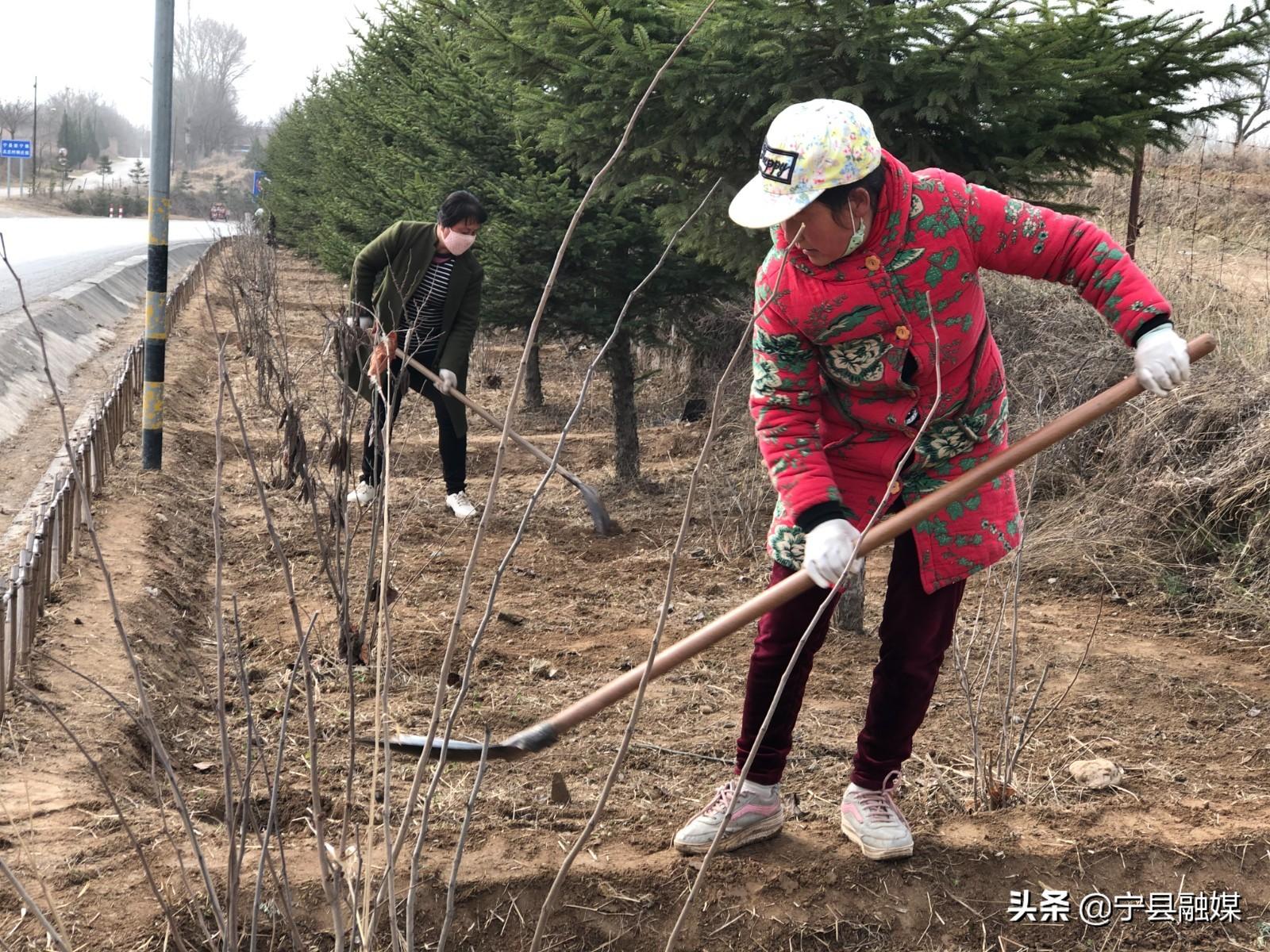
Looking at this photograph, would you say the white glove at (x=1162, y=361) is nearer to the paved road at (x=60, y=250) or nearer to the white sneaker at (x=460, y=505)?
the white sneaker at (x=460, y=505)

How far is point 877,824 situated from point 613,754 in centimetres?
98

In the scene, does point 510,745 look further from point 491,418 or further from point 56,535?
point 56,535

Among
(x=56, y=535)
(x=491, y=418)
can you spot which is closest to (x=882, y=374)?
(x=491, y=418)

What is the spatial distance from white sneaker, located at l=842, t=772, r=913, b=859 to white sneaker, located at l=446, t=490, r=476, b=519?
3727 millimetres

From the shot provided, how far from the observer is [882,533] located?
227cm

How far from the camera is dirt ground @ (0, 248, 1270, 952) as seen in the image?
262 cm

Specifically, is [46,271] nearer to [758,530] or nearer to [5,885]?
[758,530]

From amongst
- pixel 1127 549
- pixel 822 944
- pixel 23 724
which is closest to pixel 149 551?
pixel 23 724

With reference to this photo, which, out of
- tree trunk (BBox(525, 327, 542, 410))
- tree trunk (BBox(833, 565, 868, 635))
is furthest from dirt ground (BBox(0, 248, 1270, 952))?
tree trunk (BBox(525, 327, 542, 410))

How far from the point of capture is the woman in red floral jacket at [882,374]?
2.30 meters

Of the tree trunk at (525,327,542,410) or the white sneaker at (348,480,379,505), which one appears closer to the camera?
the white sneaker at (348,480,379,505)

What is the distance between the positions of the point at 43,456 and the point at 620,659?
4.05m

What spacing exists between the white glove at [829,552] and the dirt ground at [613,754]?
69 centimetres

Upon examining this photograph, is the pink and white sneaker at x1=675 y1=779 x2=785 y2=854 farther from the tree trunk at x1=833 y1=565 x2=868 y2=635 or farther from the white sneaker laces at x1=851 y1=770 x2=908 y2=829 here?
the tree trunk at x1=833 y1=565 x2=868 y2=635
